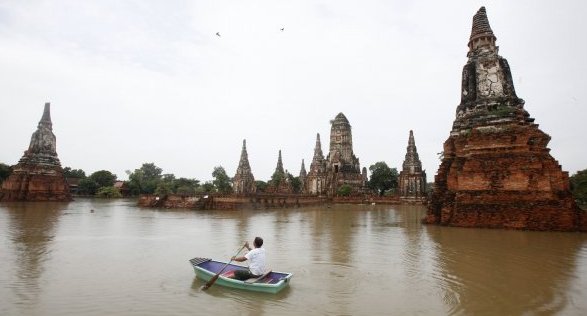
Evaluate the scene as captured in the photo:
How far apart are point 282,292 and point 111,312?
2971 mm

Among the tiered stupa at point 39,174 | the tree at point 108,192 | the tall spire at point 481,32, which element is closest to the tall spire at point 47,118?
the tiered stupa at point 39,174

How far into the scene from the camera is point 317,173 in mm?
55531

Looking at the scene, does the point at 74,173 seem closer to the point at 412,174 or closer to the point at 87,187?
the point at 87,187

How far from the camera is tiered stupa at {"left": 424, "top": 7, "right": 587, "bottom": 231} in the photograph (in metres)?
15.0

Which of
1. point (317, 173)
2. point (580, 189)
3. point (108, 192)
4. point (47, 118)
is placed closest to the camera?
point (580, 189)

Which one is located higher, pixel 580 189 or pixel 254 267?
pixel 580 189

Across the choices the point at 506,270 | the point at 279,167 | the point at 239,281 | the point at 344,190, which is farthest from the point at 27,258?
the point at 279,167

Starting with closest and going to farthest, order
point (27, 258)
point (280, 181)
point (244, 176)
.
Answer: point (27, 258) → point (244, 176) → point (280, 181)

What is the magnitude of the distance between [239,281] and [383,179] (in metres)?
63.6

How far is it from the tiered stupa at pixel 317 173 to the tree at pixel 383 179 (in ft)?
55.3

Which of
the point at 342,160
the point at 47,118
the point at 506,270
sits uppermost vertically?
the point at 47,118

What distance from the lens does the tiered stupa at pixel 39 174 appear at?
141 feet

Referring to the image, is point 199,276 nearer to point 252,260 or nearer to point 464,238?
point 252,260

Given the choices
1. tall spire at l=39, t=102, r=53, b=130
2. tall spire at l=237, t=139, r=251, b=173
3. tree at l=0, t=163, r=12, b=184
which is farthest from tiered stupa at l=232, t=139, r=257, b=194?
tree at l=0, t=163, r=12, b=184
